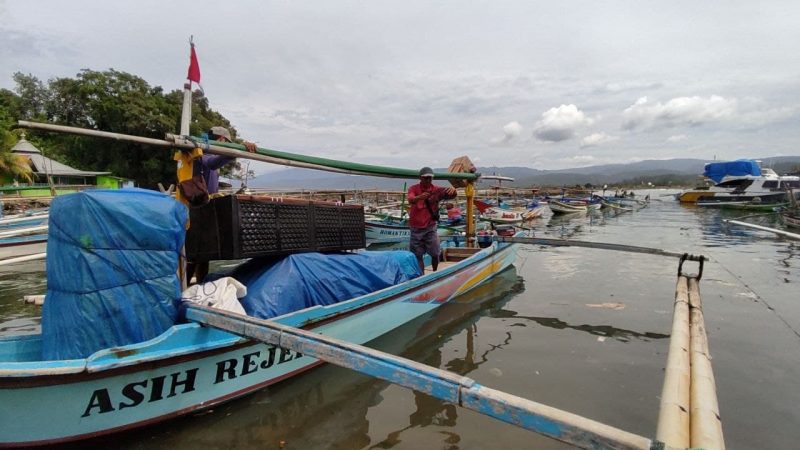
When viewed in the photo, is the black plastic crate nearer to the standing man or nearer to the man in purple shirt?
the standing man

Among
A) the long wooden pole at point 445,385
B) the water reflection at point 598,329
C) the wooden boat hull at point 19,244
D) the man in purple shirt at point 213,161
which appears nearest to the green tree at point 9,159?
the wooden boat hull at point 19,244

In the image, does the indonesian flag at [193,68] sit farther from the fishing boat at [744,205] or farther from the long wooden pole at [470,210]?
the fishing boat at [744,205]

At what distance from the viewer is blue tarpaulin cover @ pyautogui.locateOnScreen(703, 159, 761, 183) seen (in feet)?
137

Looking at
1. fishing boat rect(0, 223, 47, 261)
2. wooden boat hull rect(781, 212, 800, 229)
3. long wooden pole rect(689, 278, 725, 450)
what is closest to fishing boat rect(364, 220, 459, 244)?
fishing boat rect(0, 223, 47, 261)

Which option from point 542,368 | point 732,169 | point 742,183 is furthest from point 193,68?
point 732,169

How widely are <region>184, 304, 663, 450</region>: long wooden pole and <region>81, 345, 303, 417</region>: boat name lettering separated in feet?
1.65

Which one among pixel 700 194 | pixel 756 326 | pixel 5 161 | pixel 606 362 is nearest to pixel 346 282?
pixel 606 362

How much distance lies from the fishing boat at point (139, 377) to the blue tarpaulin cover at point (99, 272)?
211 mm

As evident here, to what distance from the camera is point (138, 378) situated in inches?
122

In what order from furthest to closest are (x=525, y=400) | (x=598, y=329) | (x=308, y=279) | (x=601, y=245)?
(x=601, y=245) < (x=598, y=329) < (x=308, y=279) < (x=525, y=400)

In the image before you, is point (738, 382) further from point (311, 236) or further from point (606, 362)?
point (311, 236)

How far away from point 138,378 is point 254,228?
1790mm

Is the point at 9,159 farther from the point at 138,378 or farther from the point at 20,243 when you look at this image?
the point at 138,378

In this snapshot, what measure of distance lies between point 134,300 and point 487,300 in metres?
6.42
